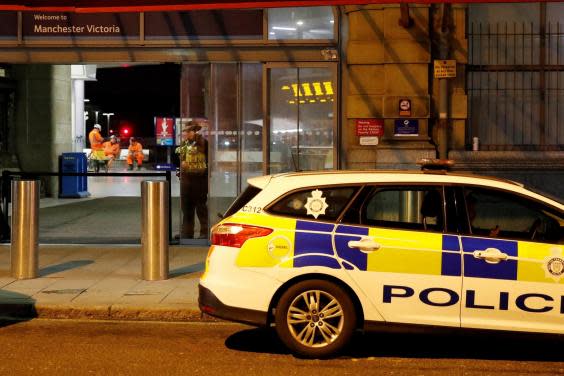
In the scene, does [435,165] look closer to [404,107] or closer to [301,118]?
[404,107]

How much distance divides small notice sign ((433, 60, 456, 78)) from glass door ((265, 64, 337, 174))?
4.95 ft

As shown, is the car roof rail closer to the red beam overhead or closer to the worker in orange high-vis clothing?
the red beam overhead

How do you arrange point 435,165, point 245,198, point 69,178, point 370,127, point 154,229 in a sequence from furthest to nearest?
point 69,178 → point 370,127 → point 154,229 → point 435,165 → point 245,198

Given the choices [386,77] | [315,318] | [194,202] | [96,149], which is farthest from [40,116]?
[315,318]

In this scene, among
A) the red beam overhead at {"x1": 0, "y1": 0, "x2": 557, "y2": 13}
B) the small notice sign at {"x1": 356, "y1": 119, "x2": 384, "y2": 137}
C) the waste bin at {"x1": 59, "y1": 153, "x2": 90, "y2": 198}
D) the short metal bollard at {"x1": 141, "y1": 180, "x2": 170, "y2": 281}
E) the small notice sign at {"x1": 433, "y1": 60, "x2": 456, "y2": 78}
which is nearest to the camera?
the short metal bollard at {"x1": 141, "y1": 180, "x2": 170, "y2": 281}

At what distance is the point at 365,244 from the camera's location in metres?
7.03

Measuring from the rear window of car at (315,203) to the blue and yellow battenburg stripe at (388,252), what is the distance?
0.09 m

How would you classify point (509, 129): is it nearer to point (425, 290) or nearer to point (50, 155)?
point (425, 290)

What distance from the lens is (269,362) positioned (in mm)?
7145

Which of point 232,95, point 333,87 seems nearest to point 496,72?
point 333,87

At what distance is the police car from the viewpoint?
692cm

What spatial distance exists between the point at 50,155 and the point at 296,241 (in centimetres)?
1592

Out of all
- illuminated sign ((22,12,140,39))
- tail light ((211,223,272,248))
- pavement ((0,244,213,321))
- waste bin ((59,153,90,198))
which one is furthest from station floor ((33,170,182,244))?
tail light ((211,223,272,248))

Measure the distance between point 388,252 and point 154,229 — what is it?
4258 mm
